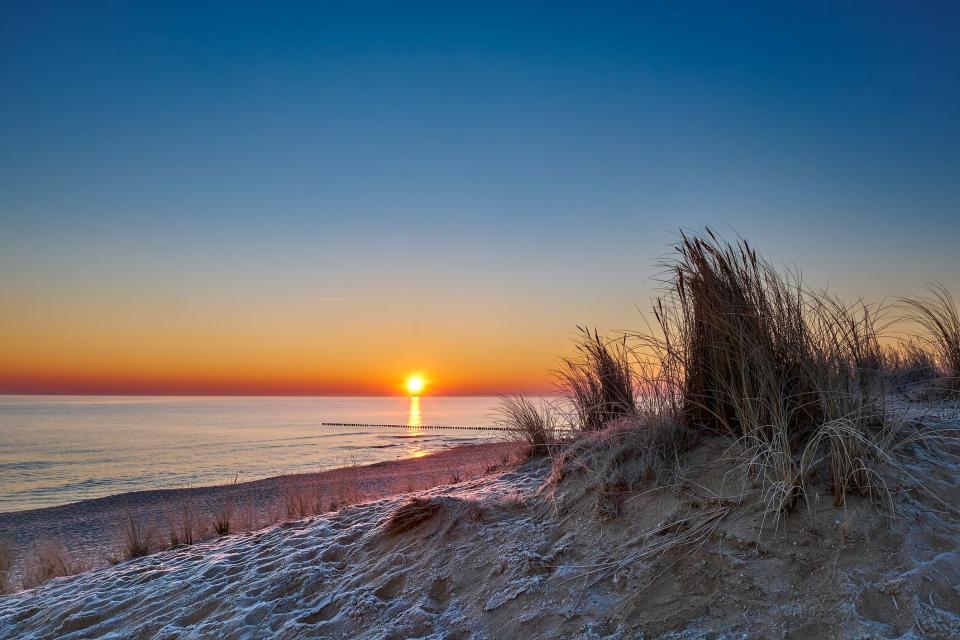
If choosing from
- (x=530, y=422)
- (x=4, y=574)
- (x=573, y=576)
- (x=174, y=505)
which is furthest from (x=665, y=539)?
(x=174, y=505)

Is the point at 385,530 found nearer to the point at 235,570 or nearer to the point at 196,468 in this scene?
the point at 235,570

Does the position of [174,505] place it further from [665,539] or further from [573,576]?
[665,539]

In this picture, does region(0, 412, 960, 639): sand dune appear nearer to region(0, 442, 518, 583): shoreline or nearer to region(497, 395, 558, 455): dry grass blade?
region(497, 395, 558, 455): dry grass blade

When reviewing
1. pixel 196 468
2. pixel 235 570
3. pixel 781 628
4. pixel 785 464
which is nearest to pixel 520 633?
pixel 781 628

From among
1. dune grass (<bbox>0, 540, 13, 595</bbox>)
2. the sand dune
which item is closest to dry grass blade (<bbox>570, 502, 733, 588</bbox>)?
the sand dune

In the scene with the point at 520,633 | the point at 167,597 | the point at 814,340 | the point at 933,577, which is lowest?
the point at 167,597

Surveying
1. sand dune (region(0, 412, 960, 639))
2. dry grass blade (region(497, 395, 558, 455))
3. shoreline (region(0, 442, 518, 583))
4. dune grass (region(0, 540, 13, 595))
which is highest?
dry grass blade (region(497, 395, 558, 455))

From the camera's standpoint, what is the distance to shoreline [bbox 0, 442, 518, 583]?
8.87 m

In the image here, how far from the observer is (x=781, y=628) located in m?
2.26

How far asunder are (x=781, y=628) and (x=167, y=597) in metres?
4.29

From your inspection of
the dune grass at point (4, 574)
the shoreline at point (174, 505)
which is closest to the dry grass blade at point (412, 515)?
the shoreline at point (174, 505)

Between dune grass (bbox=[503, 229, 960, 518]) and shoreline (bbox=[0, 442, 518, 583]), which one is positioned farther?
shoreline (bbox=[0, 442, 518, 583])

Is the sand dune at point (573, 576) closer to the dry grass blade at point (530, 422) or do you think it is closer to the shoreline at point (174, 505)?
the dry grass blade at point (530, 422)

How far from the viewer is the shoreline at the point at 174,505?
887 centimetres
